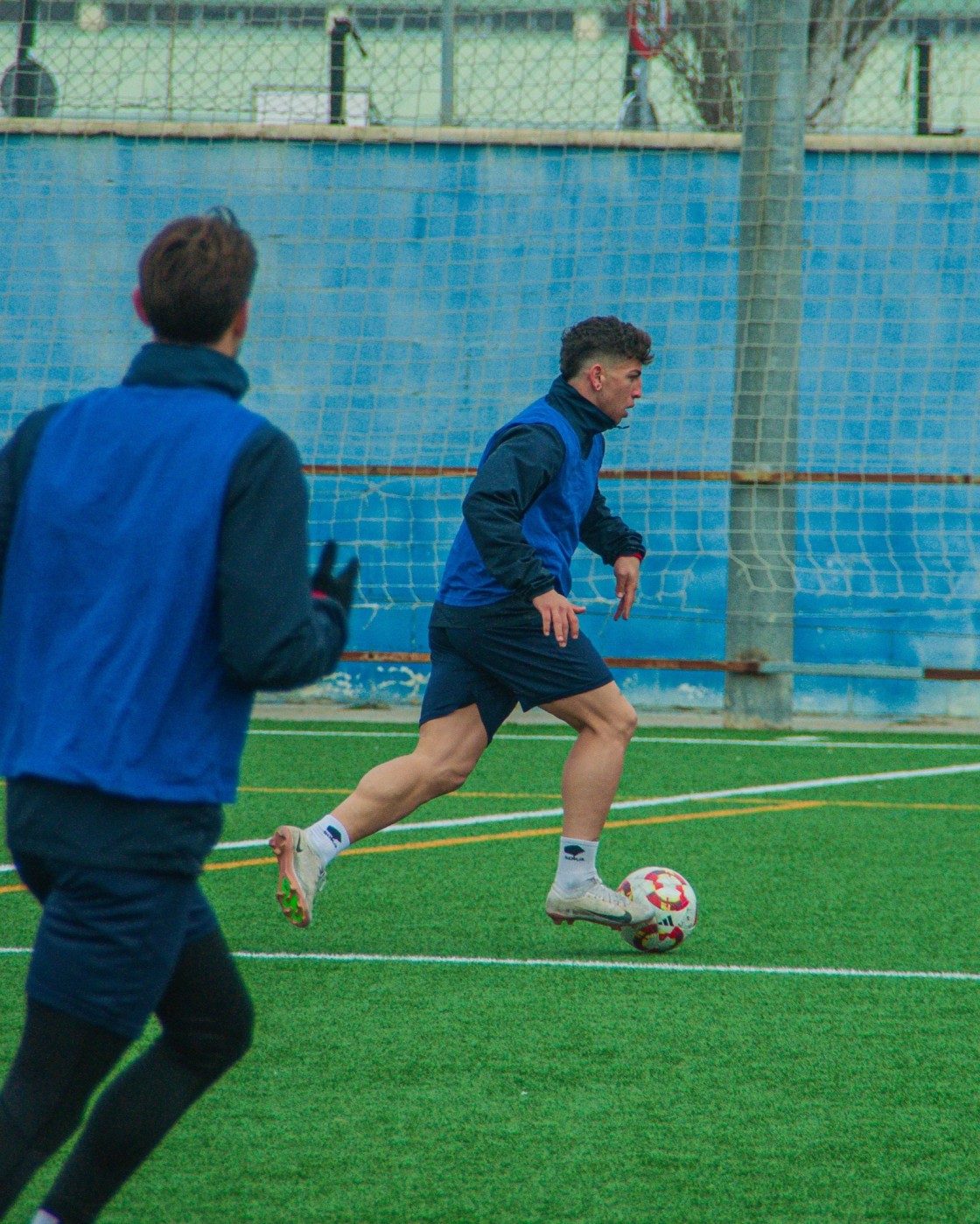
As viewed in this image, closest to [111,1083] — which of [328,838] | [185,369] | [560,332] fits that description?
[185,369]

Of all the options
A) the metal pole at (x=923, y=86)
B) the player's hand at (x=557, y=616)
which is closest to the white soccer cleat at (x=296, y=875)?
the player's hand at (x=557, y=616)

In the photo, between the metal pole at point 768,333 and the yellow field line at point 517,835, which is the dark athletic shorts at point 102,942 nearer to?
the yellow field line at point 517,835

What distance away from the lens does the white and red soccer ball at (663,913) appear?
5.33 metres

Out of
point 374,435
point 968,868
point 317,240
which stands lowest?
point 968,868

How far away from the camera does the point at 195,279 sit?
8.31 feet

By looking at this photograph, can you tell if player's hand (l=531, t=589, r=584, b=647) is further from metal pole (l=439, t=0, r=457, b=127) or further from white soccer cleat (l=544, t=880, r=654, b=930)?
metal pole (l=439, t=0, r=457, b=127)

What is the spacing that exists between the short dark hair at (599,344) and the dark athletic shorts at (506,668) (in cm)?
82

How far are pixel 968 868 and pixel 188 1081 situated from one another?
4539 millimetres

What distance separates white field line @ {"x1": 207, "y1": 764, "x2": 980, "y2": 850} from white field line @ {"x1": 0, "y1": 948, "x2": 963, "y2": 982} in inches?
68.7

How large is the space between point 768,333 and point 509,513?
18.9 feet

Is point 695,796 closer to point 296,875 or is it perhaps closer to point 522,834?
point 522,834

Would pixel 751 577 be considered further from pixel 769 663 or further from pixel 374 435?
pixel 374 435

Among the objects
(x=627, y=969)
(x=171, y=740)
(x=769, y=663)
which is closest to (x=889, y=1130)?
(x=627, y=969)

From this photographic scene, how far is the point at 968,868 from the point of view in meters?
6.68
